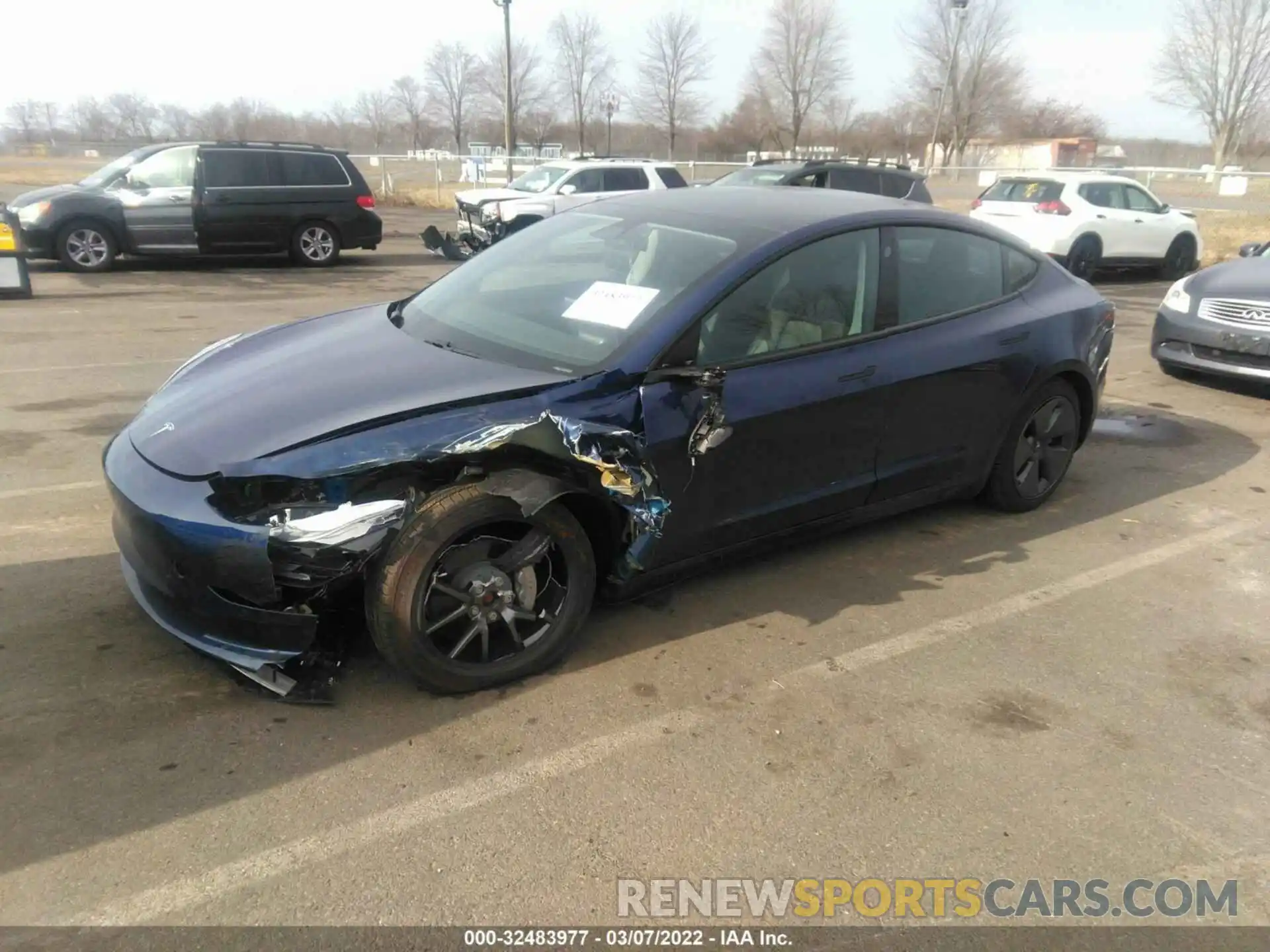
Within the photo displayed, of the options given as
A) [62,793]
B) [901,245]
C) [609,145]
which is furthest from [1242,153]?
[62,793]

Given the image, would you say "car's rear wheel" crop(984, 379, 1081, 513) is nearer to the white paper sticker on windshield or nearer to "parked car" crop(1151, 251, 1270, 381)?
the white paper sticker on windshield

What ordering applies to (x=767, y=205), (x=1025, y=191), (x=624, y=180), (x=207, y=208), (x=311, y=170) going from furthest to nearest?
(x=624, y=180) < (x=1025, y=191) < (x=311, y=170) < (x=207, y=208) < (x=767, y=205)

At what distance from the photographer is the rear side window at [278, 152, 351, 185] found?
46.1 feet

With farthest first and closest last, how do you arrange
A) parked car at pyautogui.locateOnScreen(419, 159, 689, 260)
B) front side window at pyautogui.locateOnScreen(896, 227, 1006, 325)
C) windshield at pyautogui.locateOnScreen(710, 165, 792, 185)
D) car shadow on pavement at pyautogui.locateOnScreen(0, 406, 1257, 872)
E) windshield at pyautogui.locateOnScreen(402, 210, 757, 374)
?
parked car at pyautogui.locateOnScreen(419, 159, 689, 260) < windshield at pyautogui.locateOnScreen(710, 165, 792, 185) < front side window at pyautogui.locateOnScreen(896, 227, 1006, 325) < windshield at pyautogui.locateOnScreen(402, 210, 757, 374) < car shadow on pavement at pyautogui.locateOnScreen(0, 406, 1257, 872)

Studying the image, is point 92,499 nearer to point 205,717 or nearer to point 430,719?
point 205,717

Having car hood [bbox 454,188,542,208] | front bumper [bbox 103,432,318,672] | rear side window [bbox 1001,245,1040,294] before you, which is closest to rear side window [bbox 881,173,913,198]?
car hood [bbox 454,188,542,208]

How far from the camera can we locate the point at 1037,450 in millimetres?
4918

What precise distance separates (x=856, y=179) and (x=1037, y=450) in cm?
1024

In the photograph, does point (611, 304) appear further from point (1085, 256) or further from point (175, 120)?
point (175, 120)

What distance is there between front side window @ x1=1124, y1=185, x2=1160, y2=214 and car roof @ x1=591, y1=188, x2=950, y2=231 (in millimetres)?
12687

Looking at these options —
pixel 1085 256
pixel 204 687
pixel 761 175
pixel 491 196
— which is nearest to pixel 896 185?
pixel 761 175

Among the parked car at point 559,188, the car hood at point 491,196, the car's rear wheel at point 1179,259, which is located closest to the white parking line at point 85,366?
the parked car at point 559,188

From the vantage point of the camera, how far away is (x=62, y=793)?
2645 mm

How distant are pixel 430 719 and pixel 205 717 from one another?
710 mm
